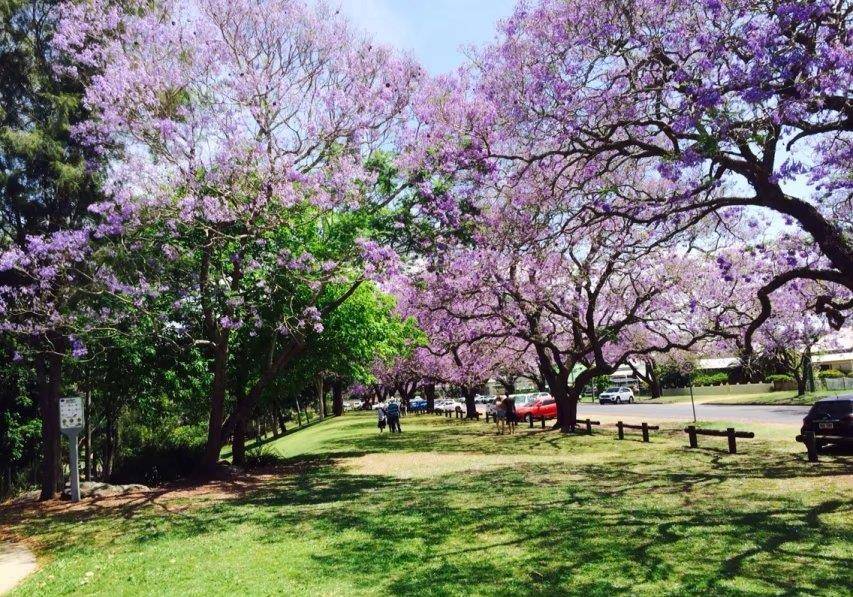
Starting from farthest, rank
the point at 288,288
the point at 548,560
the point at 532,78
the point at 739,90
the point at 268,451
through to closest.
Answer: the point at 268,451 < the point at 288,288 < the point at 532,78 < the point at 739,90 < the point at 548,560

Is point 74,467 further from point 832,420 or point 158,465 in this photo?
point 832,420

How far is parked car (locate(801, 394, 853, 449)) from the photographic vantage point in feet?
45.7

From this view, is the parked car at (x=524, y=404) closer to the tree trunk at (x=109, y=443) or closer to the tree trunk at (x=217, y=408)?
the tree trunk at (x=109, y=443)

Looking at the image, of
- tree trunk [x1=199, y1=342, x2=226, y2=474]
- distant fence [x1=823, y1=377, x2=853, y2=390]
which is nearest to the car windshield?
tree trunk [x1=199, y1=342, x2=226, y2=474]

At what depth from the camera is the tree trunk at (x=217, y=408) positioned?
46.8 ft

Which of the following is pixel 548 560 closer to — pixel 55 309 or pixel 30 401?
pixel 55 309

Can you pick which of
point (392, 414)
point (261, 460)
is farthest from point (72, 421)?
point (392, 414)

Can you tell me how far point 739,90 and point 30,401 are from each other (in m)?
26.1

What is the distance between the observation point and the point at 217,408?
1492cm

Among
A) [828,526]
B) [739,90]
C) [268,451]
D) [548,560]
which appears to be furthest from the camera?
[268,451]

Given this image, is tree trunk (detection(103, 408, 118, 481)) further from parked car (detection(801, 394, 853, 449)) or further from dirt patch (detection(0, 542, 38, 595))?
parked car (detection(801, 394, 853, 449))

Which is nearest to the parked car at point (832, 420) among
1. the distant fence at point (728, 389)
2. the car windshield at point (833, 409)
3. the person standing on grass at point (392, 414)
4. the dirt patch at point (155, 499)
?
the car windshield at point (833, 409)

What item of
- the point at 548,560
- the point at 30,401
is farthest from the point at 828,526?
the point at 30,401

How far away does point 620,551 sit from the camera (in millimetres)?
6840
